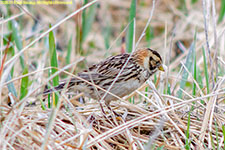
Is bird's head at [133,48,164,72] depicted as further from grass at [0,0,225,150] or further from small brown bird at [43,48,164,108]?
grass at [0,0,225,150]

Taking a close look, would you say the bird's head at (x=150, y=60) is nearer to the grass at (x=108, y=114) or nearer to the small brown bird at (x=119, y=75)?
the small brown bird at (x=119, y=75)

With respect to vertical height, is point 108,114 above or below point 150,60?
below

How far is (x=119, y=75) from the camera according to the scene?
11.8 ft

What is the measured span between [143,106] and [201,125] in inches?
22.9

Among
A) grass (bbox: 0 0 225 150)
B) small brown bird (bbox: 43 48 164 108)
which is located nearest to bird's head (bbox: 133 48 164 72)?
small brown bird (bbox: 43 48 164 108)

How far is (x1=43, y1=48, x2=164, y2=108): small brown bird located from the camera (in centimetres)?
363

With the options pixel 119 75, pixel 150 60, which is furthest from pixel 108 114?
pixel 150 60

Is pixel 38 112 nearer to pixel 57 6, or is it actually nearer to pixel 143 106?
pixel 143 106

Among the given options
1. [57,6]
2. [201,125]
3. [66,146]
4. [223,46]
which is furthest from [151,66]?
[57,6]

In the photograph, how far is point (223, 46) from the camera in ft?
19.0

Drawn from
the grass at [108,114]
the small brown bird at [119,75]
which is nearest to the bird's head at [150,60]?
the small brown bird at [119,75]

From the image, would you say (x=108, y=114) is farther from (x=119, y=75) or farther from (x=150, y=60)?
(x=150, y=60)

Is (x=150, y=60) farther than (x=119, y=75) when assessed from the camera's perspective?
Yes

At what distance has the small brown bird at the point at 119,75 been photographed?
143 inches
